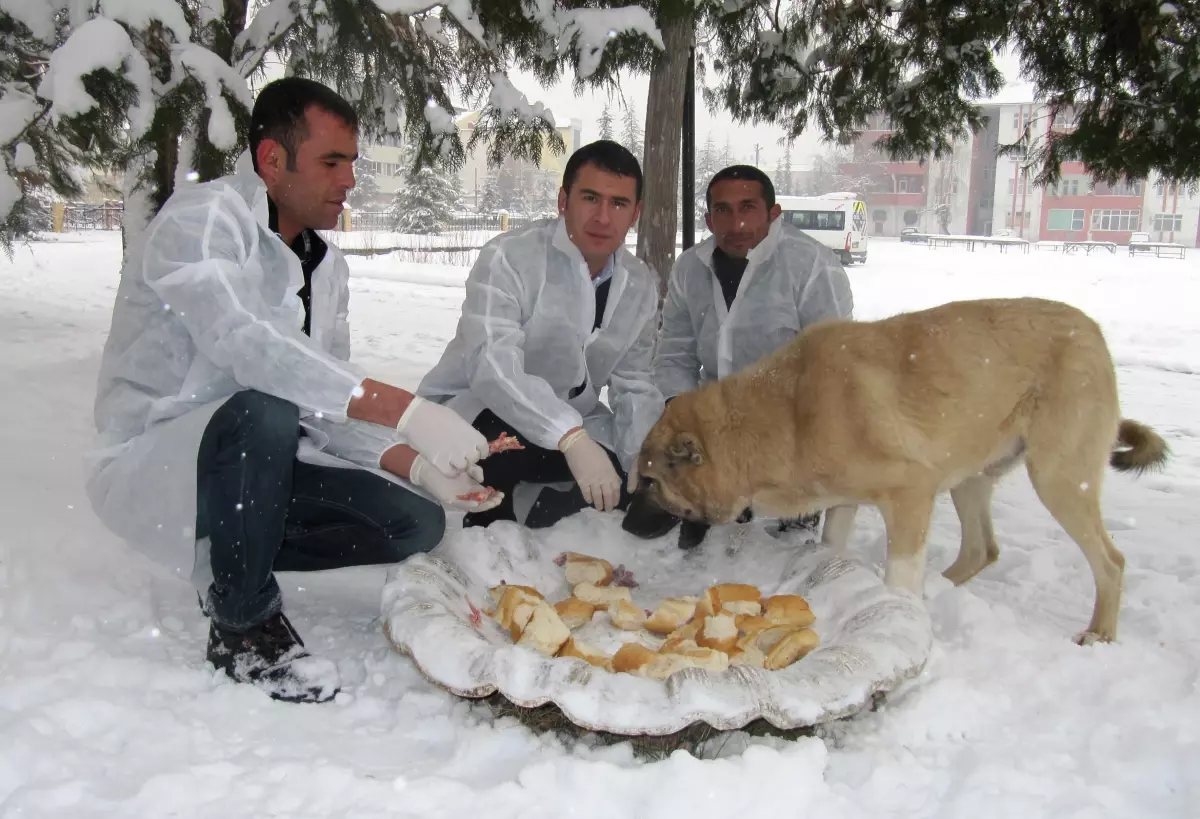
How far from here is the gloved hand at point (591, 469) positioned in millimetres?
3098

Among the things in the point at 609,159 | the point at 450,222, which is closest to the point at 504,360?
the point at 609,159

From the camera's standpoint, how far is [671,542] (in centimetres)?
358

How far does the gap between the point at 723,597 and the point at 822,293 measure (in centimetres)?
188

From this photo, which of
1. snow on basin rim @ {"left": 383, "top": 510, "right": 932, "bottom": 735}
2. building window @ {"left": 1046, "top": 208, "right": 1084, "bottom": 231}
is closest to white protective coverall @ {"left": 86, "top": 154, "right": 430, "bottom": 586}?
snow on basin rim @ {"left": 383, "top": 510, "right": 932, "bottom": 735}

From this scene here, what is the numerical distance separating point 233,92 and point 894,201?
57.7 meters

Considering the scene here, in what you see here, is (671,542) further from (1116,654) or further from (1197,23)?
(1197,23)

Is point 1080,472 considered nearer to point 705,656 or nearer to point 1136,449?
point 1136,449

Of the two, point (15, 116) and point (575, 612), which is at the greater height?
point (15, 116)

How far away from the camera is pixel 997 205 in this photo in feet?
164

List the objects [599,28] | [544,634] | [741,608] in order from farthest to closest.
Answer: [599,28] < [741,608] < [544,634]

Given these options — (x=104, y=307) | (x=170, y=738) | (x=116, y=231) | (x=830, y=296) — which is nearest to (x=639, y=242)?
(x=830, y=296)

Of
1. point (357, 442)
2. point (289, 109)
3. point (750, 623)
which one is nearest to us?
point (289, 109)

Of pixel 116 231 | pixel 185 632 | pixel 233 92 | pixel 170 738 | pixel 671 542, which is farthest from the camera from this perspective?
pixel 116 231

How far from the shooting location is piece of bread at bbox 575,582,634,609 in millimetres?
2922
